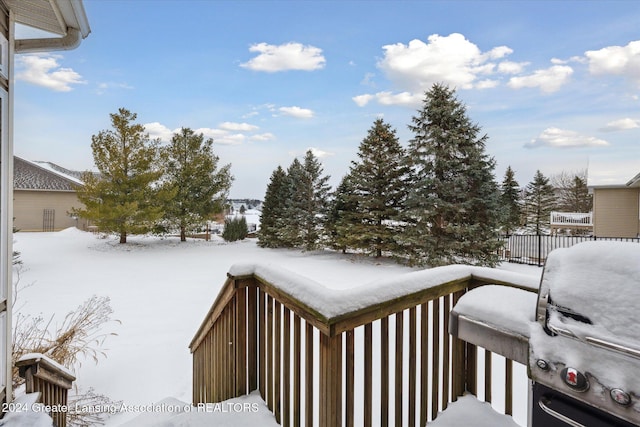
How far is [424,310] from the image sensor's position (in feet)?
5.66

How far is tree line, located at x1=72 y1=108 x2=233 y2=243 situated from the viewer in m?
13.3

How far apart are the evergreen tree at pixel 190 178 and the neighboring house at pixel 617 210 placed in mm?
17255

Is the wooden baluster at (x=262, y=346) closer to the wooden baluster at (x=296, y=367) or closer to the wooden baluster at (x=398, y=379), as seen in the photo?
the wooden baluster at (x=296, y=367)

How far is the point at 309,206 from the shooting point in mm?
14414

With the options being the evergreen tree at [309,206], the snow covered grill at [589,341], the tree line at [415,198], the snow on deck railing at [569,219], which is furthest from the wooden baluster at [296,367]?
the snow on deck railing at [569,219]

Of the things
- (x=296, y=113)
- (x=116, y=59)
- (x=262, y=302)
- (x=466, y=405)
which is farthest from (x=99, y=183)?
(x=466, y=405)

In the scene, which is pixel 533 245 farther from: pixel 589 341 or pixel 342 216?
pixel 589 341

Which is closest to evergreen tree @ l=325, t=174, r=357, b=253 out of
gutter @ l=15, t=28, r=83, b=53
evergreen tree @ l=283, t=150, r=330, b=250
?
evergreen tree @ l=283, t=150, r=330, b=250

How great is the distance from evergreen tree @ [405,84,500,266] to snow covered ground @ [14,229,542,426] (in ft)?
3.86

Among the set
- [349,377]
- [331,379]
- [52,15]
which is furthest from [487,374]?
[52,15]

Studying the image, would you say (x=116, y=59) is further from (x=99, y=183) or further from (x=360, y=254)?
(x=360, y=254)

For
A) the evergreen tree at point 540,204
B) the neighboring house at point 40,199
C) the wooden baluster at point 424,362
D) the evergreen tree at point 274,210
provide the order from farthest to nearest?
1. the evergreen tree at point 540,204
2. the neighboring house at point 40,199
3. the evergreen tree at point 274,210
4. the wooden baluster at point 424,362

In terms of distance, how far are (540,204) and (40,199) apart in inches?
1222

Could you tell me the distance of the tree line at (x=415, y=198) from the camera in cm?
1006
